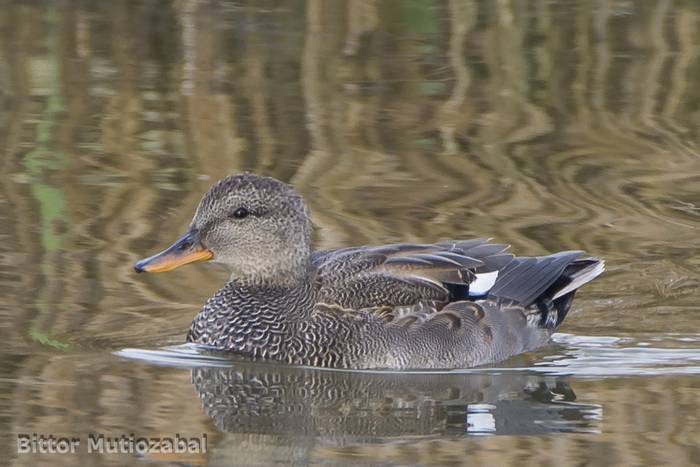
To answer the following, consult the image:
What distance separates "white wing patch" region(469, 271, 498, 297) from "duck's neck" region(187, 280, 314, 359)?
0.91 meters

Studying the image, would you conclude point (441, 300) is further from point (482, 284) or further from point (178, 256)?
point (178, 256)

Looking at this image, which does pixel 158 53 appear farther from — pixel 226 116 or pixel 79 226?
pixel 79 226

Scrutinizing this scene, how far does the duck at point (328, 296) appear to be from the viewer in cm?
866

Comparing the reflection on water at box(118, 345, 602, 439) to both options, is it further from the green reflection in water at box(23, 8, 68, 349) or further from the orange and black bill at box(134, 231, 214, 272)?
the green reflection in water at box(23, 8, 68, 349)

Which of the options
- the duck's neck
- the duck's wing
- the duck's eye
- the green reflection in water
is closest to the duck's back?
the duck's wing

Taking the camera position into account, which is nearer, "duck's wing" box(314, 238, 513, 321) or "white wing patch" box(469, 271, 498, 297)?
"duck's wing" box(314, 238, 513, 321)

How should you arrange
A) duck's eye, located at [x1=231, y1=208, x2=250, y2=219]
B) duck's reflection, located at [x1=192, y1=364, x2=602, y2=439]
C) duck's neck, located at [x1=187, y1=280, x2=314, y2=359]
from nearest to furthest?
duck's reflection, located at [x1=192, y1=364, x2=602, y2=439]
duck's neck, located at [x1=187, y1=280, x2=314, y2=359]
duck's eye, located at [x1=231, y1=208, x2=250, y2=219]

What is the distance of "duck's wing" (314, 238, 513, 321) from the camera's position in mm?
8812

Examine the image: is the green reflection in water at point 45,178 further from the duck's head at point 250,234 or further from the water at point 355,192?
the duck's head at point 250,234

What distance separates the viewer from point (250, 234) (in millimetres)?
8922

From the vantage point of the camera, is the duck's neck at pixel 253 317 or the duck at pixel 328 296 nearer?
the duck at pixel 328 296

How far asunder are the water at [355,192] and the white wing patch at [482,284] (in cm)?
51

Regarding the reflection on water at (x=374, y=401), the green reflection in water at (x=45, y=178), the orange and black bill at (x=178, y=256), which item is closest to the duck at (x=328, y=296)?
the orange and black bill at (x=178, y=256)

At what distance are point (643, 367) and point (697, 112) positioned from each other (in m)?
6.18
